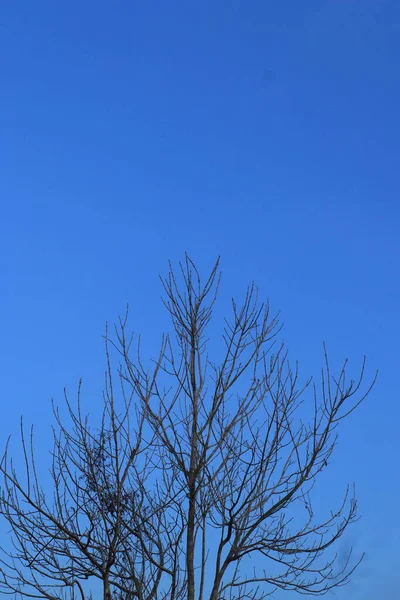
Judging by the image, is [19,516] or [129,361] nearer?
[19,516]

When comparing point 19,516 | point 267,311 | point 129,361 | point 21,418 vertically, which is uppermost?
point 267,311

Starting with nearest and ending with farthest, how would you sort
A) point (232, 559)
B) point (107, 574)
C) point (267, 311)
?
point (107, 574) < point (232, 559) < point (267, 311)

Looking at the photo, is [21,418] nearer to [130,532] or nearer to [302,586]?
[130,532]

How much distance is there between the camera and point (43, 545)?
6.39 metres

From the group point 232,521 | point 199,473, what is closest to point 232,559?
point 232,521

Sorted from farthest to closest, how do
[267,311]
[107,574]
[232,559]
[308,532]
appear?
[267,311], [308,532], [232,559], [107,574]

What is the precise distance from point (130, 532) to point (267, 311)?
2417 mm

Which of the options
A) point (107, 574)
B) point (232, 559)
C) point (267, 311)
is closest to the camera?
point (107, 574)

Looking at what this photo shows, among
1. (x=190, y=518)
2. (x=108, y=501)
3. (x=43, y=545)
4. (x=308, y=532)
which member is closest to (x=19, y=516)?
(x=43, y=545)

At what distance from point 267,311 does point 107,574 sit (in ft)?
9.18

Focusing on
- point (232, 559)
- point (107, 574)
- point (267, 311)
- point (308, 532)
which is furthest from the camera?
point (267, 311)

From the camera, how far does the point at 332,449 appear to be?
6.93 m

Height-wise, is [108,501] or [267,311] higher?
[267,311]

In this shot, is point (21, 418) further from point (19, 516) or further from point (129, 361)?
point (129, 361)
